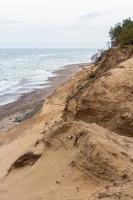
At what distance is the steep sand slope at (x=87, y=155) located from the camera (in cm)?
595

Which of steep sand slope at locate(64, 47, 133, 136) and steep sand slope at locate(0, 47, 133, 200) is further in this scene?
steep sand slope at locate(64, 47, 133, 136)

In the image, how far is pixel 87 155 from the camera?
20.7 ft

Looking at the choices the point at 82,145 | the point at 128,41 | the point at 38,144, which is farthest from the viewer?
the point at 128,41

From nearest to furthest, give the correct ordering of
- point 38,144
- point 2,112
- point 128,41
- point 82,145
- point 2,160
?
1. point 82,145
2. point 38,144
3. point 2,160
4. point 128,41
5. point 2,112

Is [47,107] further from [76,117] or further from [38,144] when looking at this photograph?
[76,117]

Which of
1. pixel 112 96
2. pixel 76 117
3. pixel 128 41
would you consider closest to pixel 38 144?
pixel 76 117

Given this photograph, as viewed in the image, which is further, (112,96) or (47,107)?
(47,107)

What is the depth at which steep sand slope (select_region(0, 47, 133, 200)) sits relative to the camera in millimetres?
5949

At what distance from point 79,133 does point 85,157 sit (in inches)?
30.8

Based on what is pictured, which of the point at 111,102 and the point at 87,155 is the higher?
the point at 111,102

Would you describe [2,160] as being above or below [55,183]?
below

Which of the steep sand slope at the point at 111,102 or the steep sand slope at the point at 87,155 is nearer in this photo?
the steep sand slope at the point at 87,155

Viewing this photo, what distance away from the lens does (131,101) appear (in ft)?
26.0

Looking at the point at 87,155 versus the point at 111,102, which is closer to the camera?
the point at 87,155
